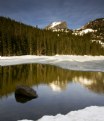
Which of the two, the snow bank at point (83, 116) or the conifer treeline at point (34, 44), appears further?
the conifer treeline at point (34, 44)

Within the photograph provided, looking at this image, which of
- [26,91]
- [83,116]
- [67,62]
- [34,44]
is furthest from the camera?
[34,44]

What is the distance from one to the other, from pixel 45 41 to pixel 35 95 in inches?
4583

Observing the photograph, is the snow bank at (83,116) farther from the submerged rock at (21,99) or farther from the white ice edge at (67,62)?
the white ice edge at (67,62)

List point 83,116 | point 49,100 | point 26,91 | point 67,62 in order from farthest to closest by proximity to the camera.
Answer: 1. point 67,62
2. point 26,91
3. point 49,100
4. point 83,116

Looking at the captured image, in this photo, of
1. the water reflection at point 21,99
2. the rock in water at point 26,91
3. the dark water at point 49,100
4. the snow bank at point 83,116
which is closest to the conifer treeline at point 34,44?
the dark water at point 49,100

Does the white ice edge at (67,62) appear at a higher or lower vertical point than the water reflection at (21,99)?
higher

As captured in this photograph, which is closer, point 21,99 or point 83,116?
point 83,116

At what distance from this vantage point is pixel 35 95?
23.6 metres

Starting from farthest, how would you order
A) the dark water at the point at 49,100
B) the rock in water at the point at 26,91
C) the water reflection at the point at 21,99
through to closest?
the rock in water at the point at 26,91 < the water reflection at the point at 21,99 < the dark water at the point at 49,100

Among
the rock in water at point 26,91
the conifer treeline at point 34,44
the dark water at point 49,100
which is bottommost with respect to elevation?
the dark water at point 49,100

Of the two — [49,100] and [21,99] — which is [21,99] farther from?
[49,100]

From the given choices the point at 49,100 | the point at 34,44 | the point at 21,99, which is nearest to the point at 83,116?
the point at 49,100

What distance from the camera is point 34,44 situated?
13212cm

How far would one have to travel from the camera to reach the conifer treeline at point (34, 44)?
115m
